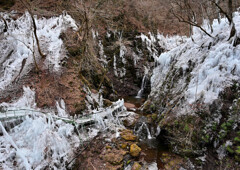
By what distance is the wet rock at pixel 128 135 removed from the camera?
807cm

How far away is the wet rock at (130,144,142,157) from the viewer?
23.1 ft

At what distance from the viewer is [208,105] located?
6516 millimetres

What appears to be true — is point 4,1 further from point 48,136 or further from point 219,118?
point 219,118

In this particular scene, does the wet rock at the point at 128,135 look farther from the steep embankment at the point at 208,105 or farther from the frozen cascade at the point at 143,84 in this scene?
the frozen cascade at the point at 143,84

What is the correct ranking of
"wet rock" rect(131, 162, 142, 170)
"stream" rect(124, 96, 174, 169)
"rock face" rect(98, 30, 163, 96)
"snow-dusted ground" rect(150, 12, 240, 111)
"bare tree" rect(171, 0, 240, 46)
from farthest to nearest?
"rock face" rect(98, 30, 163, 96), "bare tree" rect(171, 0, 240, 46), "stream" rect(124, 96, 174, 169), "snow-dusted ground" rect(150, 12, 240, 111), "wet rock" rect(131, 162, 142, 170)

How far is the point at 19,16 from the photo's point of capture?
14.1m

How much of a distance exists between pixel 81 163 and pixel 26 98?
5.22 m

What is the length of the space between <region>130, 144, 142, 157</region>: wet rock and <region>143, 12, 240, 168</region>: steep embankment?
174 centimetres

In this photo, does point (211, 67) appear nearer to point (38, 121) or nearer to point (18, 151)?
point (38, 121)

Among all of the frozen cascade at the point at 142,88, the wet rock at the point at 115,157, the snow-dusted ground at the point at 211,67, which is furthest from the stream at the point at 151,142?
the frozen cascade at the point at 142,88

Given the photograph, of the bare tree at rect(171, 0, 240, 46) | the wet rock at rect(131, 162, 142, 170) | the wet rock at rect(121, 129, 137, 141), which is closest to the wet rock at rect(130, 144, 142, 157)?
the wet rock at rect(131, 162, 142, 170)

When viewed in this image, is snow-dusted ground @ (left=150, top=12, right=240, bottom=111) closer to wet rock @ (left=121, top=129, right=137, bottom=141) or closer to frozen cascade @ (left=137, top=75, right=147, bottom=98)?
wet rock @ (left=121, top=129, right=137, bottom=141)

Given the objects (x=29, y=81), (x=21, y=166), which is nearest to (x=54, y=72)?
(x=29, y=81)

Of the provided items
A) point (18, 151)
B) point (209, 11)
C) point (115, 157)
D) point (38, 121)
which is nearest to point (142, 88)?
point (209, 11)
